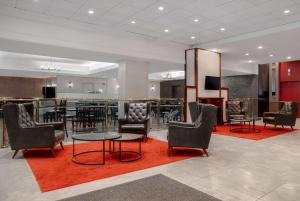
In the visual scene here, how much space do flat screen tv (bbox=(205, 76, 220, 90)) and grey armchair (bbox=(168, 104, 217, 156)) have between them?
4.93 m

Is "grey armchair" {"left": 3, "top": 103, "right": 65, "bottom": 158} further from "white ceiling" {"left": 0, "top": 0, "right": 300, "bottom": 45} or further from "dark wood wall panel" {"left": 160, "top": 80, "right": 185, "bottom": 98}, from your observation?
"dark wood wall panel" {"left": 160, "top": 80, "right": 185, "bottom": 98}

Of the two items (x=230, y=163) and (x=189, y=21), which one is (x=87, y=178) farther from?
(x=189, y=21)

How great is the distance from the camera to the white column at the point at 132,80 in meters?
8.70

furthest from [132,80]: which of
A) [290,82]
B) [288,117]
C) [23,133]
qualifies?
[290,82]

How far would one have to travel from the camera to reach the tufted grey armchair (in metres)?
5.48

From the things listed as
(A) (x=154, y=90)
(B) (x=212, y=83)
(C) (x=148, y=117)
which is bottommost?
(C) (x=148, y=117)

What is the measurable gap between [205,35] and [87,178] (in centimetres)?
644

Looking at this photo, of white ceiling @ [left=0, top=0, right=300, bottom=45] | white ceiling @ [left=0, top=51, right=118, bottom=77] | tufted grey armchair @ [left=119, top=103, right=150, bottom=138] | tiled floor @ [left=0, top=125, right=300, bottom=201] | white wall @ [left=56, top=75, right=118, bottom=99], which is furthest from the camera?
white wall @ [left=56, top=75, right=118, bottom=99]

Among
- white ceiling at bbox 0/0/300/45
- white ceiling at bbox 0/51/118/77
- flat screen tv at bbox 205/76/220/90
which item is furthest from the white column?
white ceiling at bbox 0/51/118/77

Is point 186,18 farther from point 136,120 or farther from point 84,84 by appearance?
point 84,84

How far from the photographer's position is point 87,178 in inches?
121

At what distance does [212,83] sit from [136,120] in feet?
15.0

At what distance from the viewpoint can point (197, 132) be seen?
430 cm

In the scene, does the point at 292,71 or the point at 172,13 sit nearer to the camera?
the point at 172,13
